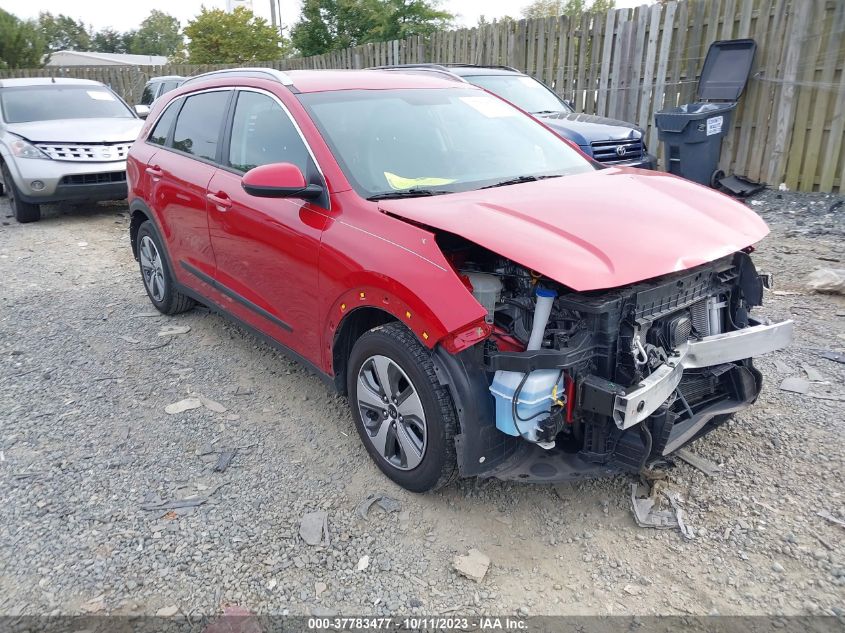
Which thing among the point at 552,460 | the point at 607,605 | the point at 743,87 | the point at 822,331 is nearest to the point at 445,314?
the point at 552,460

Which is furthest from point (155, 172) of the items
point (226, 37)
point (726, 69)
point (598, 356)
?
point (226, 37)

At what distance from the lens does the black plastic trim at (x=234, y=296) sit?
382cm

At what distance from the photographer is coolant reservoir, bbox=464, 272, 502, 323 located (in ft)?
9.37

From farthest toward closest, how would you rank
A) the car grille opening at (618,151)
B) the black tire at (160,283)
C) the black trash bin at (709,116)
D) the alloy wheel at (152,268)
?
the black trash bin at (709,116) < the car grille opening at (618,151) < the alloy wheel at (152,268) < the black tire at (160,283)

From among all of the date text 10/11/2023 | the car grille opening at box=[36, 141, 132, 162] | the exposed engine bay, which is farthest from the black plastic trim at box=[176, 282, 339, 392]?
the car grille opening at box=[36, 141, 132, 162]

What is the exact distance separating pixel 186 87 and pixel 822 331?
16.6 ft

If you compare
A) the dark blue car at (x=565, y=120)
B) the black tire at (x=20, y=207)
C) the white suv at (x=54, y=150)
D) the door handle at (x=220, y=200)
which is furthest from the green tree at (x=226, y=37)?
the door handle at (x=220, y=200)

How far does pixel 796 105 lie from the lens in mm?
8438

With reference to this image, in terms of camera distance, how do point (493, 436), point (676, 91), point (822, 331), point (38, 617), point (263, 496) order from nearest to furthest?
point (38, 617), point (493, 436), point (263, 496), point (822, 331), point (676, 91)

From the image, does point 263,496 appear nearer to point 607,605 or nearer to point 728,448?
point 607,605

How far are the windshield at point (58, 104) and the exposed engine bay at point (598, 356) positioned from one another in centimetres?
905

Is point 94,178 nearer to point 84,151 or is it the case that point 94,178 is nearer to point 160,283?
point 84,151

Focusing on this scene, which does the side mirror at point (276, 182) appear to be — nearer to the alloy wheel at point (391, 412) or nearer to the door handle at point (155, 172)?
the alloy wheel at point (391, 412)

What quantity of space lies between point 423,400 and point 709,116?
7.40m
